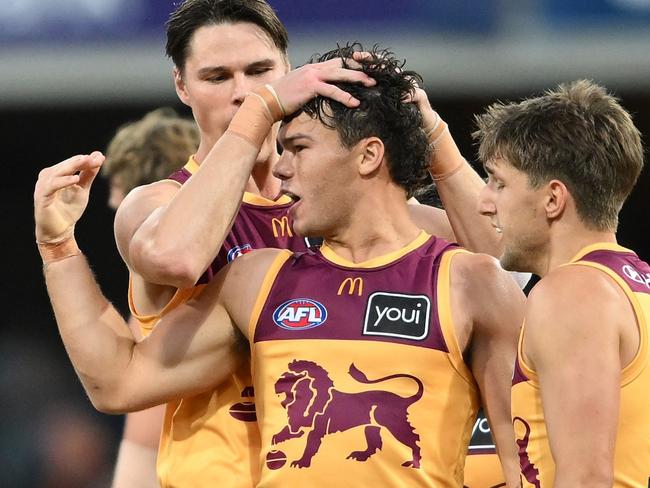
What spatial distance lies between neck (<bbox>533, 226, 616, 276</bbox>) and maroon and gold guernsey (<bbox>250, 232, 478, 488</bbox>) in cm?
33

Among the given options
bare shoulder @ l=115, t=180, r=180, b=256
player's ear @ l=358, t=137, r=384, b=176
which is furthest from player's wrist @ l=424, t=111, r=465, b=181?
bare shoulder @ l=115, t=180, r=180, b=256

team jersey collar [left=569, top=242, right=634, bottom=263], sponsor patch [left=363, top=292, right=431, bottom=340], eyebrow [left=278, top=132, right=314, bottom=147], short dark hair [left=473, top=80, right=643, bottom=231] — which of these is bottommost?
sponsor patch [left=363, top=292, right=431, bottom=340]

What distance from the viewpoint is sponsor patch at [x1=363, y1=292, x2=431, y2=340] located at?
9.93 feet

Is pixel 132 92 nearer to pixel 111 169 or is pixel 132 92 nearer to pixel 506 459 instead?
pixel 111 169

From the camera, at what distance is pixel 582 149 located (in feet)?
9.32

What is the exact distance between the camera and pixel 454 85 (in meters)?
7.10

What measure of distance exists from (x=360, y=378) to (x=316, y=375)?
0.36ft

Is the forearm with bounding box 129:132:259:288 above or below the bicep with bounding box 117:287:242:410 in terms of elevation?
above

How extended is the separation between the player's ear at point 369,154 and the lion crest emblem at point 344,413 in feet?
1.75

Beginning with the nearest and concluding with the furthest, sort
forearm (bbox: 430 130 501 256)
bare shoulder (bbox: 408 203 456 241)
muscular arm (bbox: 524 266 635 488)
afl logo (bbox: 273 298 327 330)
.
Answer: muscular arm (bbox: 524 266 635 488), afl logo (bbox: 273 298 327 330), forearm (bbox: 430 130 501 256), bare shoulder (bbox: 408 203 456 241)

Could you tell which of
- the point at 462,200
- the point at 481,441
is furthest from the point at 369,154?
the point at 481,441

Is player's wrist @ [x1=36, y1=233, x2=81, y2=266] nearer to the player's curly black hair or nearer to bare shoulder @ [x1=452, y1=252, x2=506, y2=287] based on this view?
the player's curly black hair

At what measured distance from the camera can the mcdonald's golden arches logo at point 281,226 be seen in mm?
3529

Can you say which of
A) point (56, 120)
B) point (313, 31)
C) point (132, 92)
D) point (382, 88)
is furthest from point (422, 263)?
point (56, 120)
